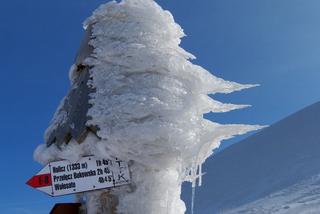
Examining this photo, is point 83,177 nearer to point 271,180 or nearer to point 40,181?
point 40,181

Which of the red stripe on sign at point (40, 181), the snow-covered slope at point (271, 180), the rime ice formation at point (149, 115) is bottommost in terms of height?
the red stripe on sign at point (40, 181)

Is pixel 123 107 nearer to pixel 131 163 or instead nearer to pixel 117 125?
pixel 117 125

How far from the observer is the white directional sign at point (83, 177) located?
4.17 meters

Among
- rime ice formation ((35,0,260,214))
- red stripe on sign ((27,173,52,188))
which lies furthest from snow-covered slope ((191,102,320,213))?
red stripe on sign ((27,173,52,188))

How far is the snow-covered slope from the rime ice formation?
6964cm

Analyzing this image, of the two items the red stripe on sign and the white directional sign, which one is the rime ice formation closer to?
the white directional sign

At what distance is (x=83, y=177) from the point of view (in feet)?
13.8

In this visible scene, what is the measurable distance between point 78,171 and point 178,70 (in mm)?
1121

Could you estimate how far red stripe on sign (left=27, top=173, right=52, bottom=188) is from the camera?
4.17m

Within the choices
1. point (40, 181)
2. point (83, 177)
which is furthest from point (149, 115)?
point (40, 181)

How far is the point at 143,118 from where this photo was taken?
4105 mm

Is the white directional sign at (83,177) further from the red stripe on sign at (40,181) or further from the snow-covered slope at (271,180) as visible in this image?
the snow-covered slope at (271,180)

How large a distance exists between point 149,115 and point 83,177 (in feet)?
2.36

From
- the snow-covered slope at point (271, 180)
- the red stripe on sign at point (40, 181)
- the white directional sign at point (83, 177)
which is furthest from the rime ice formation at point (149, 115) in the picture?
the snow-covered slope at point (271, 180)
